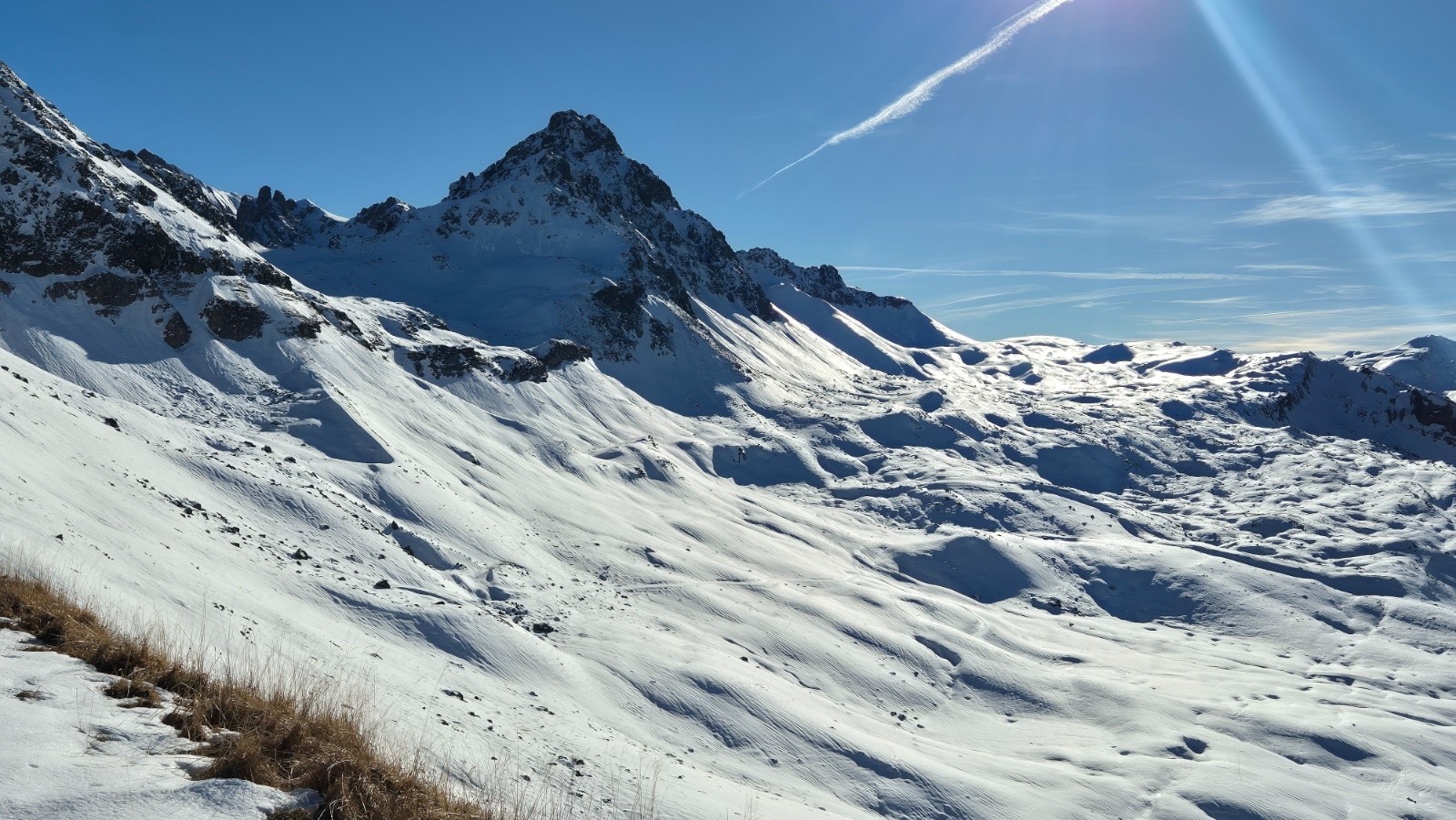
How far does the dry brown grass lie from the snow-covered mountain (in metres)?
2.08

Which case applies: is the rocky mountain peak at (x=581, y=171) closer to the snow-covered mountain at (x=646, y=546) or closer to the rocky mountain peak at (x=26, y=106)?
the snow-covered mountain at (x=646, y=546)

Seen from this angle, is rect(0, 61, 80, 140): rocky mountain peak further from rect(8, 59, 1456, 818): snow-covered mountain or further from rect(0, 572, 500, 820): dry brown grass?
rect(0, 572, 500, 820): dry brown grass

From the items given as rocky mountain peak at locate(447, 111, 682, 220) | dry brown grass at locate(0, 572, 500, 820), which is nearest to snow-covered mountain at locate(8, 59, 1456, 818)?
dry brown grass at locate(0, 572, 500, 820)

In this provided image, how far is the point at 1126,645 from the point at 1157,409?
104683mm

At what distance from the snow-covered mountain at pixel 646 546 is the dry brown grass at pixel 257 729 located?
2.08 m

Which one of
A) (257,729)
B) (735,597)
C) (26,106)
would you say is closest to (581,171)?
(26,106)

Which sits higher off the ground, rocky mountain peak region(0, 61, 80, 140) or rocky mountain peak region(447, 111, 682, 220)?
rocky mountain peak region(447, 111, 682, 220)

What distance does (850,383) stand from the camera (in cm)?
12281

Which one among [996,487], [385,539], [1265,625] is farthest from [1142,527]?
[385,539]

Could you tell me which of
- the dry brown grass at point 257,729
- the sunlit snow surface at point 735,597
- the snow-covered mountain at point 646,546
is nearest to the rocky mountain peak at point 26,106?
the snow-covered mountain at point 646,546

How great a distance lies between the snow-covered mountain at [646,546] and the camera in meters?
18.7

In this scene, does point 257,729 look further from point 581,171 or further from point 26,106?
point 581,171

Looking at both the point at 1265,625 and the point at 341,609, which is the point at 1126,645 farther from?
the point at 341,609

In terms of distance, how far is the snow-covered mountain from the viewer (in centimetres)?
1866
